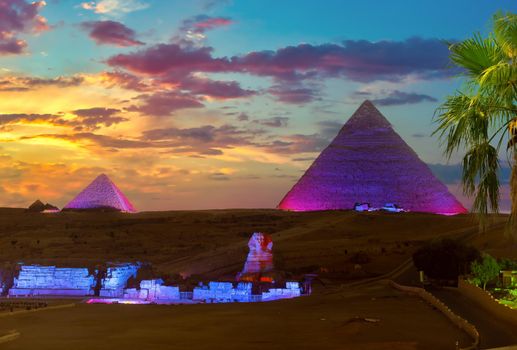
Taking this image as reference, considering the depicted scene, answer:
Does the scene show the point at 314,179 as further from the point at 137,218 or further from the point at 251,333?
the point at 251,333

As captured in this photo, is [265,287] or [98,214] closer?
[265,287]

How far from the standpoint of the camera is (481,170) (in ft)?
27.2

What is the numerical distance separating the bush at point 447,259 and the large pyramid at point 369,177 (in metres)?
46.4

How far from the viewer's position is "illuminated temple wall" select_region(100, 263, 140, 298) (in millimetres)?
27125

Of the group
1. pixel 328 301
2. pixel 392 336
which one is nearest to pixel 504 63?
pixel 392 336

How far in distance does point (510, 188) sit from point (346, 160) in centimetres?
7261

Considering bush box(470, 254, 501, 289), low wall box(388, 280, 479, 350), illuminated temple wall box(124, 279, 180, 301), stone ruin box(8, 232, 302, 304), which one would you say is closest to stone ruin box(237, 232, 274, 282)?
stone ruin box(8, 232, 302, 304)

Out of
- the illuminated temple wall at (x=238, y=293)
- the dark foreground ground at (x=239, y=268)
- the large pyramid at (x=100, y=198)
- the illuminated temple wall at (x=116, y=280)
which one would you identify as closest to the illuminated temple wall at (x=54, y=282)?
the illuminated temple wall at (x=116, y=280)

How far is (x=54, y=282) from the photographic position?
2756 cm

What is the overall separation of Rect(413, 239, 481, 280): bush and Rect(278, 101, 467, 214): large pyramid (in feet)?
152

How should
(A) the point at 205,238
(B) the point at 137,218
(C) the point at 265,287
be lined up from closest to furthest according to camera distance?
(C) the point at 265,287 → (A) the point at 205,238 → (B) the point at 137,218

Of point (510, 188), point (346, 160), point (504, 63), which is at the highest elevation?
point (346, 160)

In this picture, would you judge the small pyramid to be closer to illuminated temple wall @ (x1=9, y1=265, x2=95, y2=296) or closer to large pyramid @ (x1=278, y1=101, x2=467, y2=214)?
large pyramid @ (x1=278, y1=101, x2=467, y2=214)

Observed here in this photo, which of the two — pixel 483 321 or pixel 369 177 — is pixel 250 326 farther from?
pixel 369 177
